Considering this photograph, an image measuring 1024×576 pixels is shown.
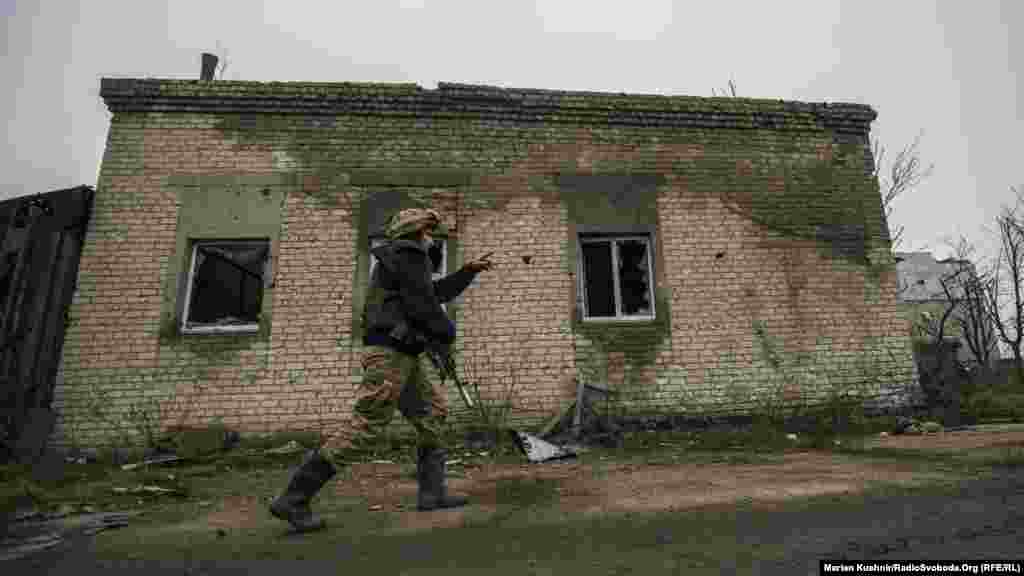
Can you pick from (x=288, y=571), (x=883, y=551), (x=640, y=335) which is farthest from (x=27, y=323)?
(x=883, y=551)

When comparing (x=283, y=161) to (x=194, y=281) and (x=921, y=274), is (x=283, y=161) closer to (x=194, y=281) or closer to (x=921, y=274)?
(x=194, y=281)

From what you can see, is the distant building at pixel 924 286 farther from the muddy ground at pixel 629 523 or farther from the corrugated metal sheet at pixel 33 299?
the corrugated metal sheet at pixel 33 299

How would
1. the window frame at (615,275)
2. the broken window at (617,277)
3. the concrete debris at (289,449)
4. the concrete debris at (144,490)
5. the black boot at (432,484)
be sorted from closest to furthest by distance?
the black boot at (432,484) → the concrete debris at (144,490) → the concrete debris at (289,449) → the window frame at (615,275) → the broken window at (617,277)

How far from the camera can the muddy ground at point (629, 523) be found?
2174 mm

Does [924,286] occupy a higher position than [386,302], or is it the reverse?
[924,286]

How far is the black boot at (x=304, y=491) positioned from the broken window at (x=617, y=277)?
4.51 metres

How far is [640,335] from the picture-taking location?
22.1ft

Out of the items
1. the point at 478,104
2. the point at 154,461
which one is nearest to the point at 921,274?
the point at 478,104

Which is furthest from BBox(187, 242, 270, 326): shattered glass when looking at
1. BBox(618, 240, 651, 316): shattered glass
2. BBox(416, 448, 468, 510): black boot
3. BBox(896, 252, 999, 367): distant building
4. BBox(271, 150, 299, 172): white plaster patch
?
BBox(896, 252, 999, 367): distant building

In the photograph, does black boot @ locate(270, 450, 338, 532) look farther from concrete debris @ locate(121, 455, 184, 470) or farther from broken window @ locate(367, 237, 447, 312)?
broken window @ locate(367, 237, 447, 312)

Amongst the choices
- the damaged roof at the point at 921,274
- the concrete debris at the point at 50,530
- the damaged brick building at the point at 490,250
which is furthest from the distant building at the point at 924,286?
the concrete debris at the point at 50,530

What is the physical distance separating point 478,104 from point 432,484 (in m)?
5.43

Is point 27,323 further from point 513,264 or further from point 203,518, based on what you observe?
point 513,264

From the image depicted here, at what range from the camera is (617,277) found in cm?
705
